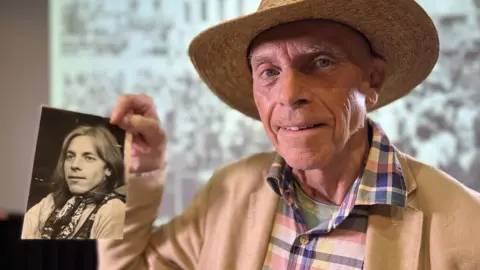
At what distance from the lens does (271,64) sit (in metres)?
0.89

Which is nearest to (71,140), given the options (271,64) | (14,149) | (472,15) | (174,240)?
(174,240)

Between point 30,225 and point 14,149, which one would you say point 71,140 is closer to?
point 30,225

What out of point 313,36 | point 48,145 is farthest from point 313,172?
point 48,145

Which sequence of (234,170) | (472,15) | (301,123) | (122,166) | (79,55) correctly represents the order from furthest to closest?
(79,55)
(472,15)
(234,170)
(122,166)
(301,123)

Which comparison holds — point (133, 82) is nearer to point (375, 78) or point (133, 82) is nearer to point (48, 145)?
point (48, 145)

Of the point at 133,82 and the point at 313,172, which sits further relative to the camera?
the point at 133,82

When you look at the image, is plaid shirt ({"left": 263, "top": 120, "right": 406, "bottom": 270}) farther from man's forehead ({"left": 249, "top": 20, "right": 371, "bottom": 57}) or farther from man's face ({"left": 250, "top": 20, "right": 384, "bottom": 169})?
man's forehead ({"left": 249, "top": 20, "right": 371, "bottom": 57})

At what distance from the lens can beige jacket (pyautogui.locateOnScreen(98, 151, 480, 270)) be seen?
809 millimetres

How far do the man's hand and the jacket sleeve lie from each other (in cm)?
3

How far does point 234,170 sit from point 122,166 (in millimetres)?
253

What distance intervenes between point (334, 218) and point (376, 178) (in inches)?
4.3

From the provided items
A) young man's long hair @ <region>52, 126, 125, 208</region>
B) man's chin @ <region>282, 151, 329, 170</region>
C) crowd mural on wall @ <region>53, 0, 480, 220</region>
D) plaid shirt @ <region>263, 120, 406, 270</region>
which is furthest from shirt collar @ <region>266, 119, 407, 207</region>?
crowd mural on wall @ <region>53, 0, 480, 220</region>

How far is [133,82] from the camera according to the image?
1.87 meters

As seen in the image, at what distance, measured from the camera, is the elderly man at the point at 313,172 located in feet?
2.71
